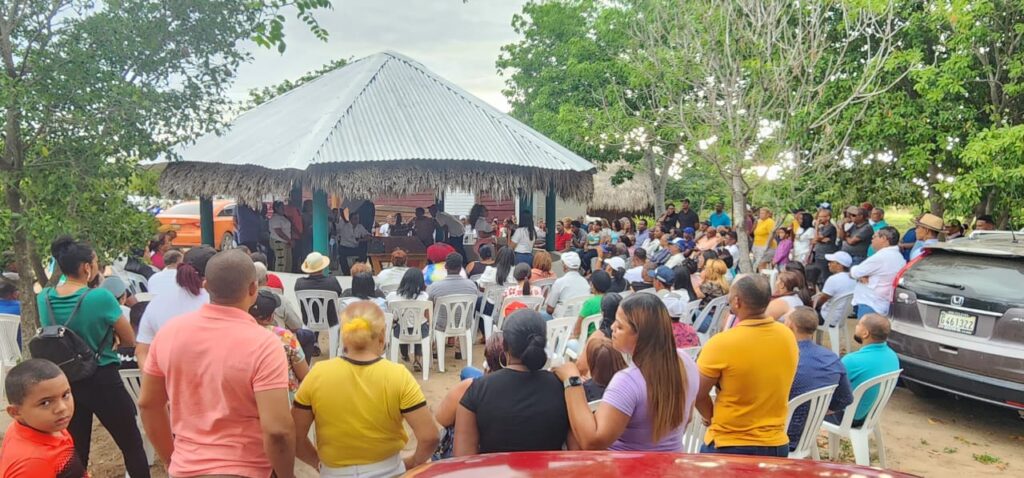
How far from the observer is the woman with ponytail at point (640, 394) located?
2760 millimetres

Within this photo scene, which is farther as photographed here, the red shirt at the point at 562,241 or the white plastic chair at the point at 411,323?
the red shirt at the point at 562,241

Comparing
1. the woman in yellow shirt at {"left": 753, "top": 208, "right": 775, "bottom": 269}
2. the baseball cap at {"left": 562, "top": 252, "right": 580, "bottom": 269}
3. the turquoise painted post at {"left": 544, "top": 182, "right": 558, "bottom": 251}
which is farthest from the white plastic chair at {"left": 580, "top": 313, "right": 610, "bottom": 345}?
the turquoise painted post at {"left": 544, "top": 182, "right": 558, "bottom": 251}

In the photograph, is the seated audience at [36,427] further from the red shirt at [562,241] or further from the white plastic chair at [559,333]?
the red shirt at [562,241]

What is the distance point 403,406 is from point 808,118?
963 cm

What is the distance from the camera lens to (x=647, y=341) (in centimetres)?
283

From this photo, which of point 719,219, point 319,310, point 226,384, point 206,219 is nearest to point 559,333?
point 319,310

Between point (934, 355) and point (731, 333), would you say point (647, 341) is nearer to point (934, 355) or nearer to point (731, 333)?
point (731, 333)

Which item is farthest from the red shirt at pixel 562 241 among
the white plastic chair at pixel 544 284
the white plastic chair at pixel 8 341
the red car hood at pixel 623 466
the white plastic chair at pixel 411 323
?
the red car hood at pixel 623 466

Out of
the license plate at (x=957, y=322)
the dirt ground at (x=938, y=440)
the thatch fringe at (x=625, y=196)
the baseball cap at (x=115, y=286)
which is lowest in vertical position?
the dirt ground at (x=938, y=440)

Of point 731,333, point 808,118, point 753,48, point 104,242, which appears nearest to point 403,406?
point 731,333

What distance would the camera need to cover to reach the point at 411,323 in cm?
703

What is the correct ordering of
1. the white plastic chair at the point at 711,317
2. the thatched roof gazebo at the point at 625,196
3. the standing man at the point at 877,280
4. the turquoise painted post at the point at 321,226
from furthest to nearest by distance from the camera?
1. the thatched roof gazebo at the point at 625,196
2. the turquoise painted post at the point at 321,226
3. the standing man at the point at 877,280
4. the white plastic chair at the point at 711,317

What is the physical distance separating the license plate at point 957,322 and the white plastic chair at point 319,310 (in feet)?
18.3

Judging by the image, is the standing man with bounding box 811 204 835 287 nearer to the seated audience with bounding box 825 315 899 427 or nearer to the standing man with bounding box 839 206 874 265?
the standing man with bounding box 839 206 874 265
